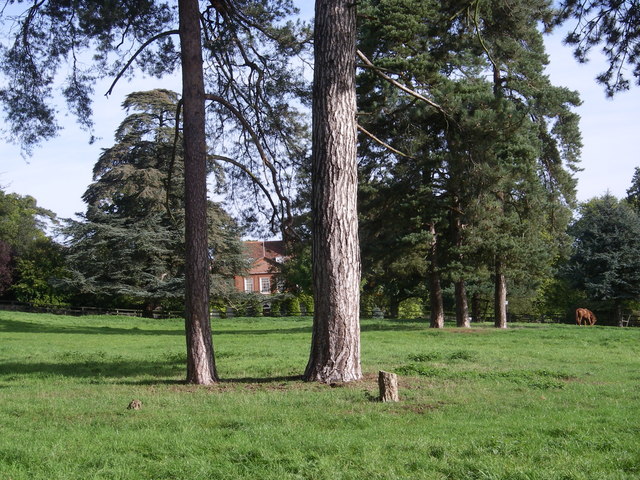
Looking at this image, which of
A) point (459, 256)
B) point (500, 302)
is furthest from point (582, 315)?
A: point (459, 256)

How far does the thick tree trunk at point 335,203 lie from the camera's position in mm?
10117

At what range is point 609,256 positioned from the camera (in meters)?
36.1

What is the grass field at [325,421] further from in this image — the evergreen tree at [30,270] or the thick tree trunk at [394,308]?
the evergreen tree at [30,270]

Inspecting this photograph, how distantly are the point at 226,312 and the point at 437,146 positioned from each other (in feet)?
97.4

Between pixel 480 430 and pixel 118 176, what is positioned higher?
pixel 118 176

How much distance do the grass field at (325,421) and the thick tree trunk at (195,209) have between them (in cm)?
59

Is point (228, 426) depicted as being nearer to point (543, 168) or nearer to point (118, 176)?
point (543, 168)

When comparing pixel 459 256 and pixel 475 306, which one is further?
pixel 475 306

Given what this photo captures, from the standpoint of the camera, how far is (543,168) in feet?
92.5

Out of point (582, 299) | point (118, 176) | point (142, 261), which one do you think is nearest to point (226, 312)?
point (142, 261)

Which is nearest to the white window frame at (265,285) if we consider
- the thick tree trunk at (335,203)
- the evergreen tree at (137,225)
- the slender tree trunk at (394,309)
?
the slender tree trunk at (394,309)

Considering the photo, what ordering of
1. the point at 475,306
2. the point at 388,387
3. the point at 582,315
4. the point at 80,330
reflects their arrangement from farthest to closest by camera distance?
the point at 475,306, the point at 582,315, the point at 80,330, the point at 388,387

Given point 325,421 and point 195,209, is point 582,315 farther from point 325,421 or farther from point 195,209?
A: point 325,421

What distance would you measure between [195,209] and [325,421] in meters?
5.14
